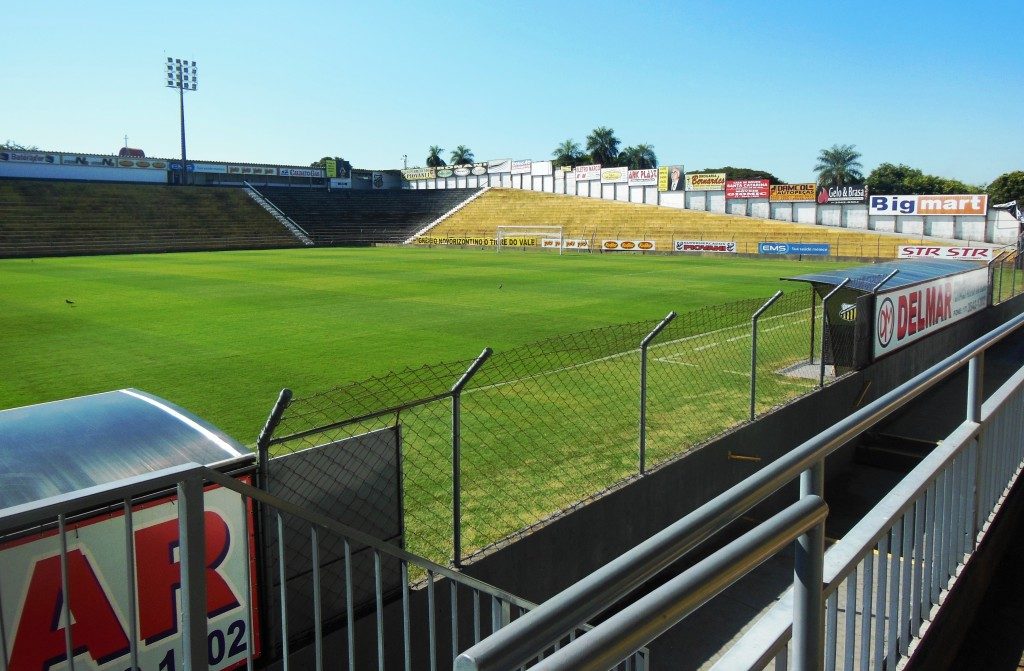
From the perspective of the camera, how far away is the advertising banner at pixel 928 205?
161 ft

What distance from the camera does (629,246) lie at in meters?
51.8

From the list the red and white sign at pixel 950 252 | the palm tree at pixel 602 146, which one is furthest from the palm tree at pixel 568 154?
the red and white sign at pixel 950 252

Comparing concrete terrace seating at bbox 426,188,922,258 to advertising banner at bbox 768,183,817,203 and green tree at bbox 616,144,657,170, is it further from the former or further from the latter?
green tree at bbox 616,144,657,170

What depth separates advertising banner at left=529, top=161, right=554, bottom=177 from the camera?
271 ft

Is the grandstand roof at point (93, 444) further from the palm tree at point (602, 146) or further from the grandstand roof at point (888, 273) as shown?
the palm tree at point (602, 146)

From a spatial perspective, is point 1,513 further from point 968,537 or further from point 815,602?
point 968,537

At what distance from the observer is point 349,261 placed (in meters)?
40.3

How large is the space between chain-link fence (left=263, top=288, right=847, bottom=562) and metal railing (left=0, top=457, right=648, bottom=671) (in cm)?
67

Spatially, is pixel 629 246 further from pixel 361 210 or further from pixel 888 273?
pixel 888 273

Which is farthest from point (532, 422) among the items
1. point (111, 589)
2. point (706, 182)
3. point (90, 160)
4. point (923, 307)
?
point (90, 160)

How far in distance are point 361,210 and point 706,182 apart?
32.4 metres

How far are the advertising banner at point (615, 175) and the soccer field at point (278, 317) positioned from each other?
38.9m

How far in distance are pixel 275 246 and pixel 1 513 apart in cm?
6261

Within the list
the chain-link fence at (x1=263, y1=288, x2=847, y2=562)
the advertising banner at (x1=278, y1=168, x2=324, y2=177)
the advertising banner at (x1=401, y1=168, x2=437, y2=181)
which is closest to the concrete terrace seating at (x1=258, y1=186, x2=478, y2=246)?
the advertising banner at (x1=278, y1=168, x2=324, y2=177)
